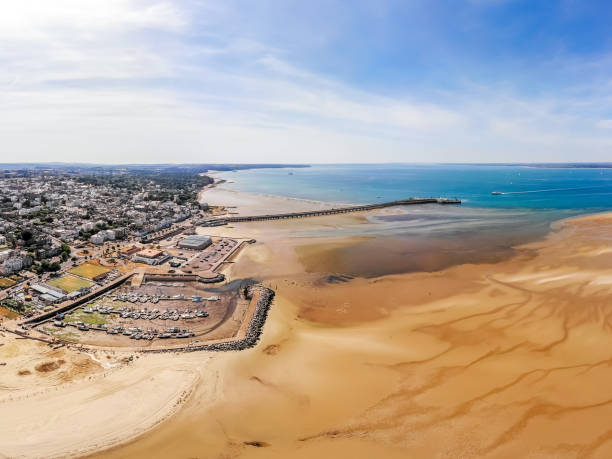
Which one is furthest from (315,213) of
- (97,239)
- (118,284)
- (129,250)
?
(118,284)

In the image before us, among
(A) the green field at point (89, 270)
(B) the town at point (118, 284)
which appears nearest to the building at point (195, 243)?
(B) the town at point (118, 284)

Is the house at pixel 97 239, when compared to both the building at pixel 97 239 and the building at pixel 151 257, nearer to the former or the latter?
the building at pixel 97 239

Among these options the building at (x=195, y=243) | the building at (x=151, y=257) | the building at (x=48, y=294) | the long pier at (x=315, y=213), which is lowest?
the building at (x=48, y=294)

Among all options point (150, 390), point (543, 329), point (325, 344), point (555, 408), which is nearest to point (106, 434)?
point (150, 390)

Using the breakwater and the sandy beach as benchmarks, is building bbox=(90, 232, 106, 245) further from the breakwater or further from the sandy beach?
the breakwater

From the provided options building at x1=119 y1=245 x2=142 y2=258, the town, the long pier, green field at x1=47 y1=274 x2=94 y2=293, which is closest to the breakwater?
the town

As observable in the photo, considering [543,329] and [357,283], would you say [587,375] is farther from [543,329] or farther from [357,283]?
[357,283]
